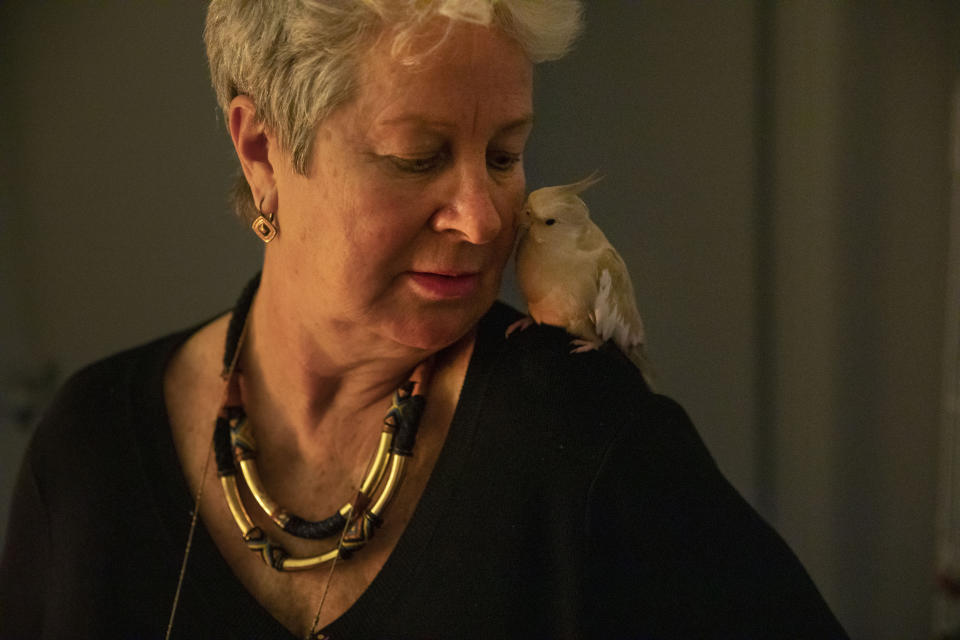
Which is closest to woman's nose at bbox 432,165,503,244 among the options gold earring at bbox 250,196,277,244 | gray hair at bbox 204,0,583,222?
gray hair at bbox 204,0,583,222

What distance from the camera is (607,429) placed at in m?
0.99

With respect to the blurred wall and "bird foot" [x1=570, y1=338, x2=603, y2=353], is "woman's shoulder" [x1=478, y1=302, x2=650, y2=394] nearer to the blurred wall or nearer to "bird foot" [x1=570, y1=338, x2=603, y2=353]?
"bird foot" [x1=570, y1=338, x2=603, y2=353]

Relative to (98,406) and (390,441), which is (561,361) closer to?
(390,441)

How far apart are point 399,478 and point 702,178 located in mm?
524

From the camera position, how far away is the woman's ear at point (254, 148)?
3.24ft

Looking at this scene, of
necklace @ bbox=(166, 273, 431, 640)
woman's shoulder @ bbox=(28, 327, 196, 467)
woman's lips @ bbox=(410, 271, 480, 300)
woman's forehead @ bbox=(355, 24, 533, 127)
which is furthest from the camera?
woman's shoulder @ bbox=(28, 327, 196, 467)

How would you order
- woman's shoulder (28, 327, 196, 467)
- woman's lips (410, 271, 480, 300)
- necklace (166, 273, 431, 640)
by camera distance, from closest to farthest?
woman's lips (410, 271, 480, 300) → necklace (166, 273, 431, 640) → woman's shoulder (28, 327, 196, 467)

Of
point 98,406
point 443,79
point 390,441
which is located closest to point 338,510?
point 390,441

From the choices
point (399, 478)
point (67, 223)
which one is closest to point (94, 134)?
point (67, 223)

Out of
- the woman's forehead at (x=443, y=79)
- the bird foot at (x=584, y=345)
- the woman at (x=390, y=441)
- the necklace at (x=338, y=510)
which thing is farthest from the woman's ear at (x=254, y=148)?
the bird foot at (x=584, y=345)

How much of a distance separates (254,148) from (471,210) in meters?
0.30

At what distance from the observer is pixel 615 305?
3.34 ft

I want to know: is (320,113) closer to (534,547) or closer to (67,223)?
(534,547)

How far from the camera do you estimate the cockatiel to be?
3.17 feet
